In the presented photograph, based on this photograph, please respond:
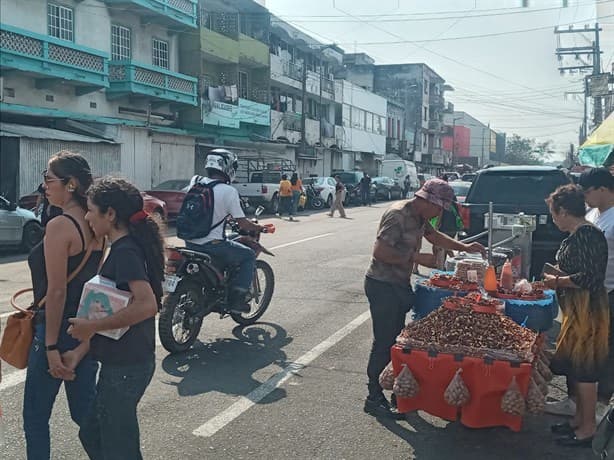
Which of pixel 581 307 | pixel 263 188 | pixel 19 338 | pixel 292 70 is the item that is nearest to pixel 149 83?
pixel 263 188

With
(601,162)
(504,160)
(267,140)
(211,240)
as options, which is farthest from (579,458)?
(504,160)

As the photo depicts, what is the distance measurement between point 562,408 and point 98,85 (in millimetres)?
21655

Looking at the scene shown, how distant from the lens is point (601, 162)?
1023cm

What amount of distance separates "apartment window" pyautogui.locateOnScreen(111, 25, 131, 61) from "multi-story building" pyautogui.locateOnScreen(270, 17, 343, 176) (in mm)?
11571

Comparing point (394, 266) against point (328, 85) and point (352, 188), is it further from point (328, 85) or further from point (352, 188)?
point (328, 85)

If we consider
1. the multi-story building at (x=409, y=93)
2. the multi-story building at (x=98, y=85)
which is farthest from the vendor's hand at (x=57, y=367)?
the multi-story building at (x=409, y=93)

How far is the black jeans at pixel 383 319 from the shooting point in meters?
4.93

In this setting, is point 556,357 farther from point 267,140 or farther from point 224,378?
point 267,140

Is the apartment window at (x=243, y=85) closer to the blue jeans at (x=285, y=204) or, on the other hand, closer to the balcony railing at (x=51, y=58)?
the balcony railing at (x=51, y=58)

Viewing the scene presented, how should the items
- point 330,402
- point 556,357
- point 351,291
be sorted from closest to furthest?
point 556,357
point 330,402
point 351,291

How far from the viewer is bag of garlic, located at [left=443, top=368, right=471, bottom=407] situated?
415 cm

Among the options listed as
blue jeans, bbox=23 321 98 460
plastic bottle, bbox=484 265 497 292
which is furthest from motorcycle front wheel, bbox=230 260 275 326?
blue jeans, bbox=23 321 98 460

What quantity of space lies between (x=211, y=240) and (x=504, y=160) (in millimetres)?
132591

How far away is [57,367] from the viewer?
311cm
